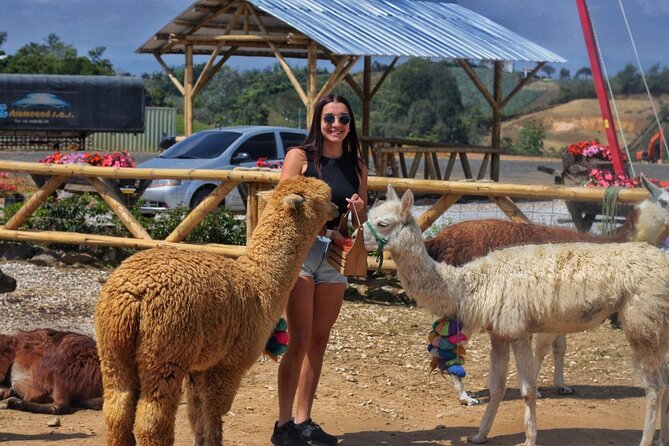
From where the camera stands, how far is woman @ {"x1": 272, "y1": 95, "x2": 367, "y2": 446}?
5.35 meters

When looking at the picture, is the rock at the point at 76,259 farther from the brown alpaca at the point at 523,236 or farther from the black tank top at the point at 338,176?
the black tank top at the point at 338,176

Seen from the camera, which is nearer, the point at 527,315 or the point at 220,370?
the point at 220,370

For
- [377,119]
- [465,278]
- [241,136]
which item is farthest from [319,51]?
[377,119]

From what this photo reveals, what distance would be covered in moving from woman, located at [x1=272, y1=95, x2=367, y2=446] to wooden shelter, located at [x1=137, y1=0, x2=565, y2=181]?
10.2 meters

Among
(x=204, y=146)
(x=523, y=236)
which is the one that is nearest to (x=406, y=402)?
(x=523, y=236)

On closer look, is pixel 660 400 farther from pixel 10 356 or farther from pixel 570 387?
pixel 10 356

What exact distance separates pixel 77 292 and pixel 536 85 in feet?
213

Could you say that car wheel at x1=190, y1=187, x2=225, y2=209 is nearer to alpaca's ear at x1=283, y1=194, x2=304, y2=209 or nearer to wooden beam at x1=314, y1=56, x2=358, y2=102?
wooden beam at x1=314, y1=56, x2=358, y2=102

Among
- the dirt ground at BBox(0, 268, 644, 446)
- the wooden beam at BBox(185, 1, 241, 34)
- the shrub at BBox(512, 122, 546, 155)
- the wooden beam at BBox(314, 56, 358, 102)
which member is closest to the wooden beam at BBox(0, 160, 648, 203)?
the dirt ground at BBox(0, 268, 644, 446)

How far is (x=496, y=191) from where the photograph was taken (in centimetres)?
827

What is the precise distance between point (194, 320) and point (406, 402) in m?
2.70

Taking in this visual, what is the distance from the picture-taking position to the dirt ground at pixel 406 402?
582 centimetres

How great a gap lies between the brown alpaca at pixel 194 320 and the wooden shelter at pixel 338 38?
10.8 m

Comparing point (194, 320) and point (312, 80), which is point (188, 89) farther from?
point (194, 320)
